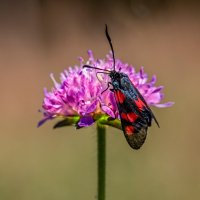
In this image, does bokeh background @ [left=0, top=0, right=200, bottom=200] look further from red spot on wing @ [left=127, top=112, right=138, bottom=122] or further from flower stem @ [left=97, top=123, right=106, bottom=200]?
red spot on wing @ [left=127, top=112, right=138, bottom=122]

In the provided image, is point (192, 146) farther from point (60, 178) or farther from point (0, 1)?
point (0, 1)

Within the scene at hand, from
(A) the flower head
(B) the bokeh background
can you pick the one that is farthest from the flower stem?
(B) the bokeh background

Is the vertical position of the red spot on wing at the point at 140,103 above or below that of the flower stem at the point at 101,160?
above

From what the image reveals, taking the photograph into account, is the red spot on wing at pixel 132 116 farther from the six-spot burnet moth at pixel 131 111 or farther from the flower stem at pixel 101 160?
the flower stem at pixel 101 160

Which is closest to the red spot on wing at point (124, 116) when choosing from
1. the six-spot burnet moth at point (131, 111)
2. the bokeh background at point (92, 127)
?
the six-spot burnet moth at point (131, 111)

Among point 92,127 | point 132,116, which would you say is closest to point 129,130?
point 132,116
